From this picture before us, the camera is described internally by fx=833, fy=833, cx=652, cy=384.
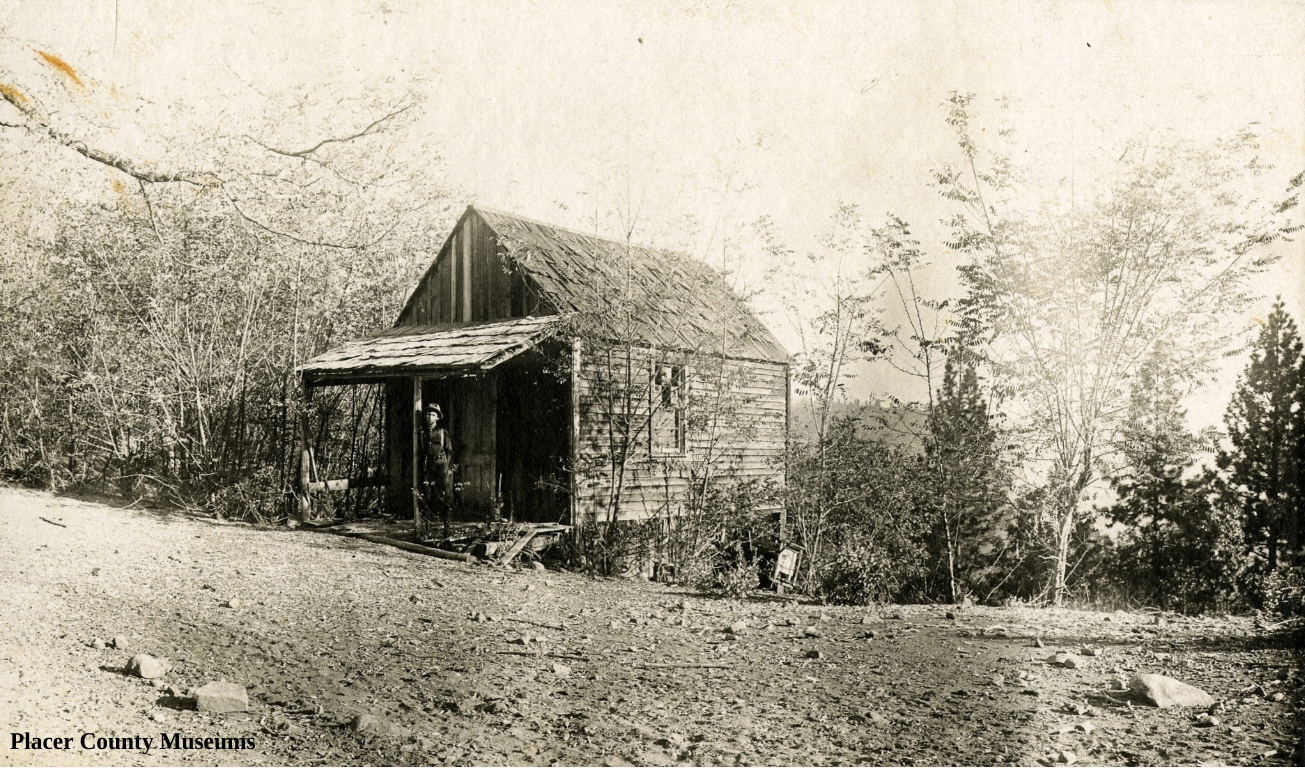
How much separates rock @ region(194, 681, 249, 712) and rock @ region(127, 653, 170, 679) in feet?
2.11

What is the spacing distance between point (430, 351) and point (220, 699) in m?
8.18

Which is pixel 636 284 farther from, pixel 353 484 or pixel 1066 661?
pixel 1066 661

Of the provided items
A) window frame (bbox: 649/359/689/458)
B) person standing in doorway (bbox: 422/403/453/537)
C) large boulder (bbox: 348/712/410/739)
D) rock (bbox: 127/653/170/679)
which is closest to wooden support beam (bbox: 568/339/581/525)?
window frame (bbox: 649/359/689/458)

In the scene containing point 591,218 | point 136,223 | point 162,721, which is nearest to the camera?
point 162,721

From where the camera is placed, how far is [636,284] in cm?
1301

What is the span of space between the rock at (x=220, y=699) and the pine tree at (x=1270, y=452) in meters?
27.8

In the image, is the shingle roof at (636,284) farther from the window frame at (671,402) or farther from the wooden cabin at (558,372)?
the window frame at (671,402)

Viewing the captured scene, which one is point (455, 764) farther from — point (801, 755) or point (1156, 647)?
point (1156, 647)

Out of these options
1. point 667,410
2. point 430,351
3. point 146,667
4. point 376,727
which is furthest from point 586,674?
point 430,351

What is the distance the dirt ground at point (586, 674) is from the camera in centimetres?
452

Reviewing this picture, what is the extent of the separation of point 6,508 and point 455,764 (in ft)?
41.0

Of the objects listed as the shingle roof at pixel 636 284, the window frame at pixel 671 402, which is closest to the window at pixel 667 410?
the window frame at pixel 671 402

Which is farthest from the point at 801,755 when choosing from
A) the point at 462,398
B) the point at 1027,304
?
the point at 462,398

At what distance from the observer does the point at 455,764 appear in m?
4.31
